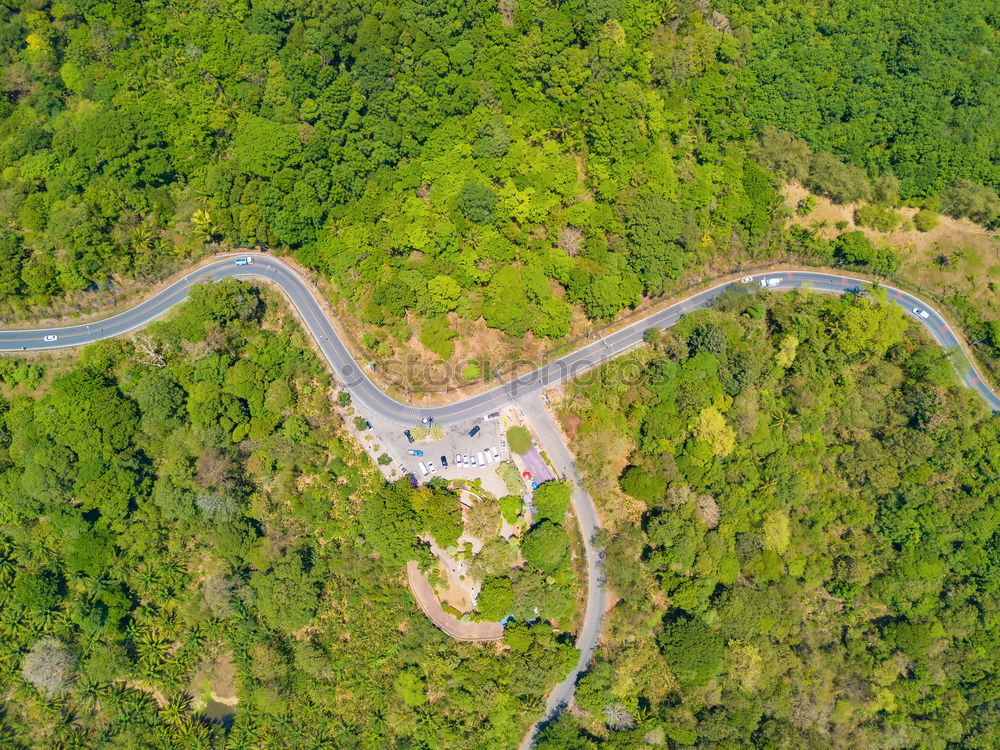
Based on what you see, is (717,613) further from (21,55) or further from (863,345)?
(21,55)

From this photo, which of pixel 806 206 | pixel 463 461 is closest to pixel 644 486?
pixel 463 461

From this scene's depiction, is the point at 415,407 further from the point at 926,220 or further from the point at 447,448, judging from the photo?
the point at 926,220

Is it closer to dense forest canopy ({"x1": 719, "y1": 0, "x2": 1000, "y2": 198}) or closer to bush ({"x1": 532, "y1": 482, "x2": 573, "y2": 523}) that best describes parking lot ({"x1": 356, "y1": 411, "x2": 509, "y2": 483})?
bush ({"x1": 532, "y1": 482, "x2": 573, "y2": 523})

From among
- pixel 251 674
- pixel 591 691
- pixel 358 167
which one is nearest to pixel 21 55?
pixel 358 167

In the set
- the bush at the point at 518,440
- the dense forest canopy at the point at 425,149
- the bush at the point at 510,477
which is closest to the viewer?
the bush at the point at 510,477

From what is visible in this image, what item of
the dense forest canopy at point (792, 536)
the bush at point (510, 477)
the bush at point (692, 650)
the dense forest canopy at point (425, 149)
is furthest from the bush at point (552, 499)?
the bush at point (692, 650)

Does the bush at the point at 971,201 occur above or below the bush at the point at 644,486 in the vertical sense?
above

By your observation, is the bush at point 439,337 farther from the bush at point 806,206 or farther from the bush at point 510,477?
the bush at point 806,206

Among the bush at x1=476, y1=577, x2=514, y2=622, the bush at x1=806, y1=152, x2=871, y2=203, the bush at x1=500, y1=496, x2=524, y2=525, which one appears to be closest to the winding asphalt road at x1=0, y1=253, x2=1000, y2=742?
the bush at x1=500, y1=496, x2=524, y2=525
